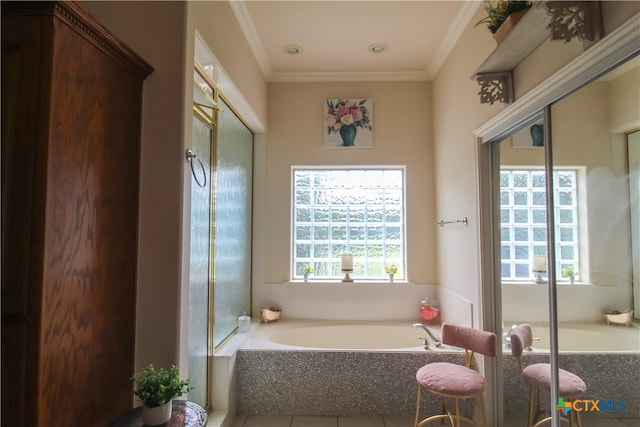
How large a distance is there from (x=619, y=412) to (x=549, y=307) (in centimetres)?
46

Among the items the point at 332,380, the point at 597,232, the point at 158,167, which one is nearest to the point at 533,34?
the point at 597,232

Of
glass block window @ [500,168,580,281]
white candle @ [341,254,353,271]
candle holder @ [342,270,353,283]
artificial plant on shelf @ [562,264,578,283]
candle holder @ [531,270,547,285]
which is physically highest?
glass block window @ [500,168,580,281]

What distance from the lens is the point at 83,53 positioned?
1117 mm

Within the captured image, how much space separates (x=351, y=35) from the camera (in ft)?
8.64

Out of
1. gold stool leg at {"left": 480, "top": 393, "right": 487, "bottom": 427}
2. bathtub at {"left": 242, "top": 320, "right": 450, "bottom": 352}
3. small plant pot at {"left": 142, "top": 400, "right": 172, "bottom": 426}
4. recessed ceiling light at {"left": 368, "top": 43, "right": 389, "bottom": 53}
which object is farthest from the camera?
bathtub at {"left": 242, "top": 320, "right": 450, "bottom": 352}

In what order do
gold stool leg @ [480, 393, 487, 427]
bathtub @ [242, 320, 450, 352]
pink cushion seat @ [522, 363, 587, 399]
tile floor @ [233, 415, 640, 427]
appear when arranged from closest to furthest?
pink cushion seat @ [522, 363, 587, 399], gold stool leg @ [480, 393, 487, 427], tile floor @ [233, 415, 640, 427], bathtub @ [242, 320, 450, 352]

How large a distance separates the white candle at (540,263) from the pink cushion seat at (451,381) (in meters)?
0.74

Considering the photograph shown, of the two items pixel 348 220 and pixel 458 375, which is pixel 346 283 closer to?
pixel 348 220

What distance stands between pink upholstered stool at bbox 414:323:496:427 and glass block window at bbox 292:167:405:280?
4.00 feet

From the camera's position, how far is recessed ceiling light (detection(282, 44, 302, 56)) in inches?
111

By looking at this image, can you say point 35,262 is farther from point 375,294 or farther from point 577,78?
point 375,294

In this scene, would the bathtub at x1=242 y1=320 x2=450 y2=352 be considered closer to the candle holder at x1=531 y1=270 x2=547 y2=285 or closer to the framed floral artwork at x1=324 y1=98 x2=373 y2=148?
the candle holder at x1=531 y1=270 x2=547 y2=285

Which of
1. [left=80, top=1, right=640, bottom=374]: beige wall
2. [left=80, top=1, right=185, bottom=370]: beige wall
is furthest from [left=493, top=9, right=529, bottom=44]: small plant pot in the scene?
[left=80, top=1, right=185, bottom=370]: beige wall

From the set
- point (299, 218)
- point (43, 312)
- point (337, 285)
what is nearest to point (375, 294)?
point (337, 285)
